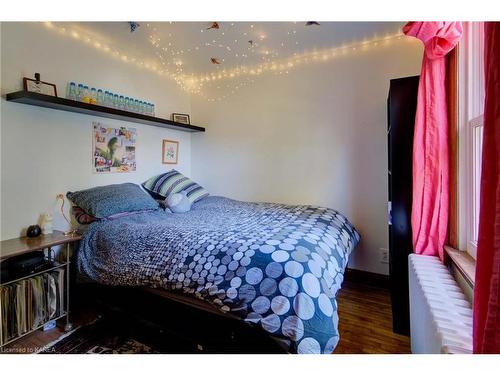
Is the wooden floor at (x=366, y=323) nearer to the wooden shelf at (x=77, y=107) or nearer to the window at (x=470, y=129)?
the window at (x=470, y=129)

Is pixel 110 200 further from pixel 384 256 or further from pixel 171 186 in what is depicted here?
pixel 384 256

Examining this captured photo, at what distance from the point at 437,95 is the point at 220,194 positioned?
2.64 metres

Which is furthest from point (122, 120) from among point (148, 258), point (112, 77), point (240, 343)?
point (240, 343)

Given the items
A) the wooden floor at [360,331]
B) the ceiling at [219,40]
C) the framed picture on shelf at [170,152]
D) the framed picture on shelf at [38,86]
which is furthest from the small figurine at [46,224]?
the ceiling at [219,40]

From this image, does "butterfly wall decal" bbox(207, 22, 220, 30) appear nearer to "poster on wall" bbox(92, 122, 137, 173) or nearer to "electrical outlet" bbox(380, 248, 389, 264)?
"poster on wall" bbox(92, 122, 137, 173)

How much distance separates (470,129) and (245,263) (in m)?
1.36

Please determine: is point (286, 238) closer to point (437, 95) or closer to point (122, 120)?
point (437, 95)

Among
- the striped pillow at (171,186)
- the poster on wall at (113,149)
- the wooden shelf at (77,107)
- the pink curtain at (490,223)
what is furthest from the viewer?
the striped pillow at (171,186)

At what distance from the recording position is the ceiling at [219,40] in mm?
2248

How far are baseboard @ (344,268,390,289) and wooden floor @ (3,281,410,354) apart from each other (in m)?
0.20

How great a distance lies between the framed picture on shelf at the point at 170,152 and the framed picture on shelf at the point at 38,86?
129cm

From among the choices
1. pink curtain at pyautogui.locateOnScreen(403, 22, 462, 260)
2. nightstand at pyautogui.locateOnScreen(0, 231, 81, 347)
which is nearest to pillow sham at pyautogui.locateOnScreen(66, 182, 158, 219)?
nightstand at pyautogui.locateOnScreen(0, 231, 81, 347)

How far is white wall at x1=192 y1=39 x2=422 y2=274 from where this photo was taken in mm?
2535

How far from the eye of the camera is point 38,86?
1989mm
